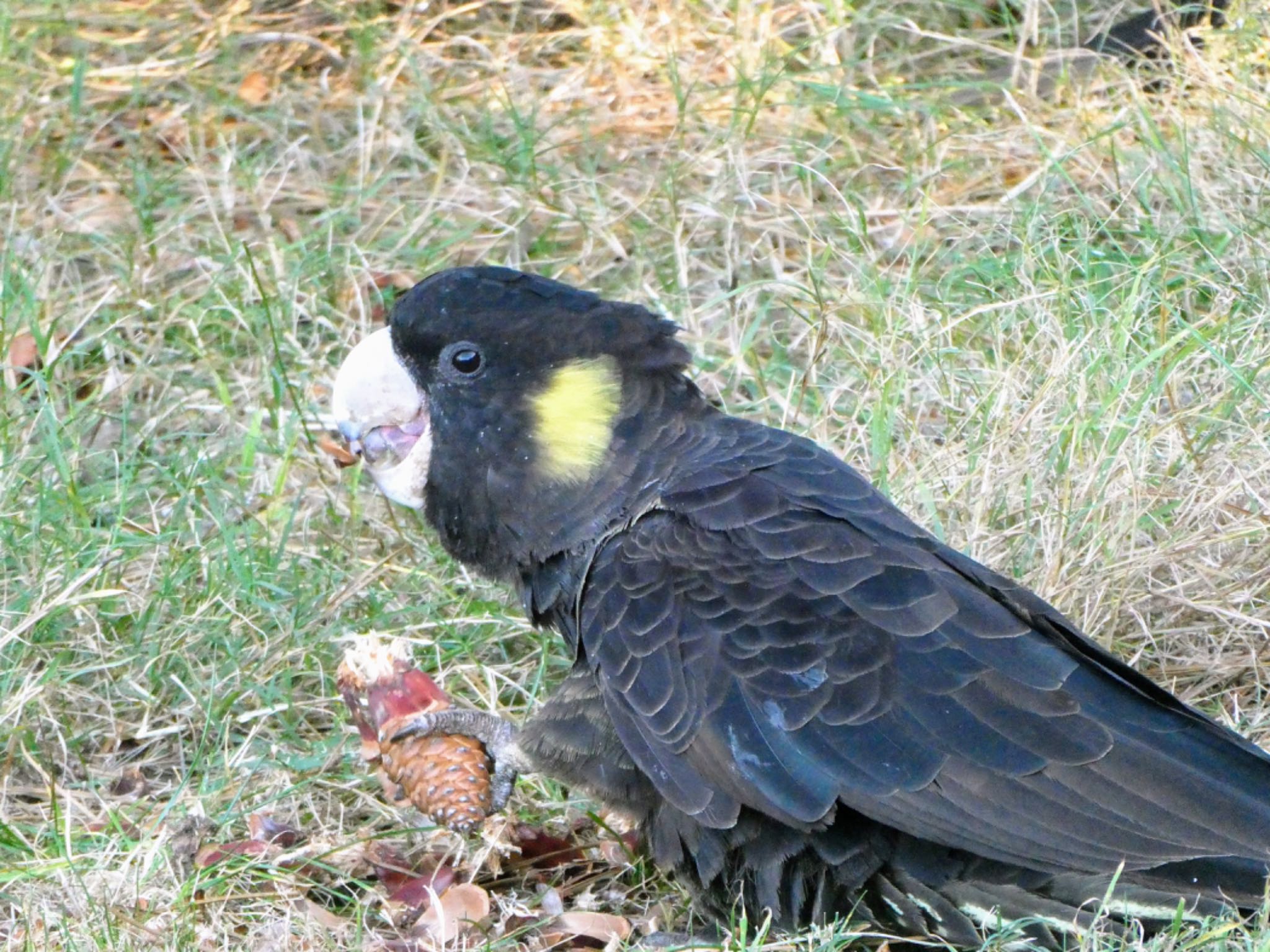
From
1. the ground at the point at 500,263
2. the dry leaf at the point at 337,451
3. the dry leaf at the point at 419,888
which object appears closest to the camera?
the dry leaf at the point at 419,888

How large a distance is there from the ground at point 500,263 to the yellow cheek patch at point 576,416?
77cm

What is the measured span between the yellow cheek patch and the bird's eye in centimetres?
13

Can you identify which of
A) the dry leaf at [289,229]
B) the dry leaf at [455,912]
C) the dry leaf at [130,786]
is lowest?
the dry leaf at [130,786]

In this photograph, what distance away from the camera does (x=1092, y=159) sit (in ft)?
15.4

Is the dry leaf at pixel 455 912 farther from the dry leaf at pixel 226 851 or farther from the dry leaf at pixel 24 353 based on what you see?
the dry leaf at pixel 24 353

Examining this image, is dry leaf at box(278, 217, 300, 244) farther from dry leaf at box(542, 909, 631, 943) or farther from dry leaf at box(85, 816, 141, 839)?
dry leaf at box(542, 909, 631, 943)

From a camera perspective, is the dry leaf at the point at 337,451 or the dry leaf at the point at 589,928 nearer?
the dry leaf at the point at 589,928

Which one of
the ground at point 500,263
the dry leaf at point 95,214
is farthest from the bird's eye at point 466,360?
the dry leaf at point 95,214

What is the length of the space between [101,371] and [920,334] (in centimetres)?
229

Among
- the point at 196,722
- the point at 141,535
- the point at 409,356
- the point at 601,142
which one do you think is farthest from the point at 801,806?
the point at 601,142

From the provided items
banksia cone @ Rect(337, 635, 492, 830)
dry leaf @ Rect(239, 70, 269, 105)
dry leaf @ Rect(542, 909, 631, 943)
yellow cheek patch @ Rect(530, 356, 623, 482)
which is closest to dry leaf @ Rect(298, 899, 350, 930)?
banksia cone @ Rect(337, 635, 492, 830)

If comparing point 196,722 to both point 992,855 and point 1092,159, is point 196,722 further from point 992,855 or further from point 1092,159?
point 1092,159

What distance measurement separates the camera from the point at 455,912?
2.98 metres

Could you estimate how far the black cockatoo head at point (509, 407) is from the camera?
10.1 feet
